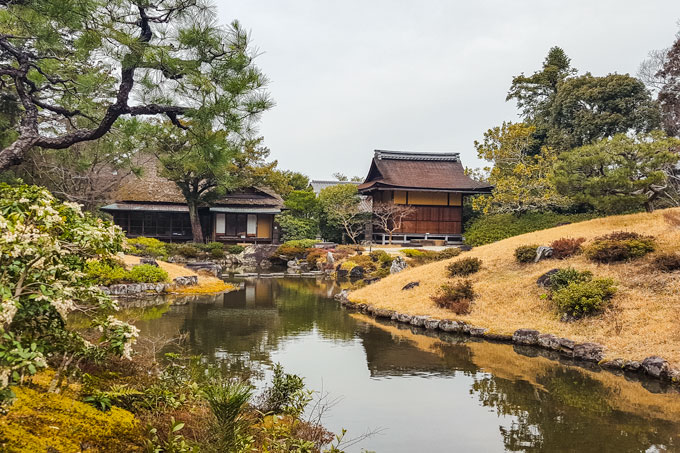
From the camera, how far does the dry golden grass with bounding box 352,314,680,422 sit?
8062 millimetres

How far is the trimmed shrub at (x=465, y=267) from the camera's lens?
17.5 m

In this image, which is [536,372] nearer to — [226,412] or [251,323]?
[226,412]

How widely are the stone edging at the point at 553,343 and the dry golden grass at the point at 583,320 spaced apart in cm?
24

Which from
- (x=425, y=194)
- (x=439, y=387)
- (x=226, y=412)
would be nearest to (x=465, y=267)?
(x=439, y=387)

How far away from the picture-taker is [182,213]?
1549 inches

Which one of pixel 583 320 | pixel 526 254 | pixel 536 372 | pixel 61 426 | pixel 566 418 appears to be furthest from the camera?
pixel 526 254

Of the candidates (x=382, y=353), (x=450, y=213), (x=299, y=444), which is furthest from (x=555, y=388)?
(x=450, y=213)

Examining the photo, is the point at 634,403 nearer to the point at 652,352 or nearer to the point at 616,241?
the point at 652,352

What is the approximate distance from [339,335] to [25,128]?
8.52 metres

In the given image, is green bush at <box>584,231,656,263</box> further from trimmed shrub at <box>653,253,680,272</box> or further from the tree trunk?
the tree trunk

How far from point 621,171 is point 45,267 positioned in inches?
703

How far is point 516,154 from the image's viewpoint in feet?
113

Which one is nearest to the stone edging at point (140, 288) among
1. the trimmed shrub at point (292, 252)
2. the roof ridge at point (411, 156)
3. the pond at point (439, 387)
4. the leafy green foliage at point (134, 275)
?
the leafy green foliage at point (134, 275)

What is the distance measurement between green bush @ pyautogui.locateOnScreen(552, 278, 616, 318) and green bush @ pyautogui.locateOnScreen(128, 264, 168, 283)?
46.8 ft
